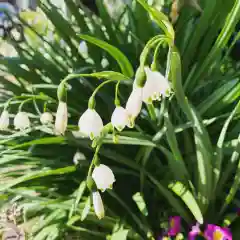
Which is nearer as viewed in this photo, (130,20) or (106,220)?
(106,220)

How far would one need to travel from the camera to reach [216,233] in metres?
0.85

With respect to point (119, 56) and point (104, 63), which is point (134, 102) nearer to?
point (119, 56)

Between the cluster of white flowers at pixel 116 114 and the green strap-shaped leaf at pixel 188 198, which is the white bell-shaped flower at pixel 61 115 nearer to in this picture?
the cluster of white flowers at pixel 116 114

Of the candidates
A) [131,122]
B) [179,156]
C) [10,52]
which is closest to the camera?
[131,122]

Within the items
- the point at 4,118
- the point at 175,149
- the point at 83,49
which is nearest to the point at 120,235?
the point at 175,149

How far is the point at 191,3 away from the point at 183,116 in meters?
0.23

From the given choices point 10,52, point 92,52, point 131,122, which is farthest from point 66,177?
point 10,52

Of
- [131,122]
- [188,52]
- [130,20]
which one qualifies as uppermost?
[130,20]

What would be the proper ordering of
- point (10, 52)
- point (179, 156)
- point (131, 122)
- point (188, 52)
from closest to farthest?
1. point (131, 122)
2. point (179, 156)
3. point (188, 52)
4. point (10, 52)

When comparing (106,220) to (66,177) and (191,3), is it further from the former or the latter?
(191,3)

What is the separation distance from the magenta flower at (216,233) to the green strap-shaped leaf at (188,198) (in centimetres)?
4

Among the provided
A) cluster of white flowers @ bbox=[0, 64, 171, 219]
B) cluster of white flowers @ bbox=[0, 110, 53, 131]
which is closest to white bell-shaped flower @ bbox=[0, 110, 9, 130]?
cluster of white flowers @ bbox=[0, 110, 53, 131]

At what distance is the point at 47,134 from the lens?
100 centimetres

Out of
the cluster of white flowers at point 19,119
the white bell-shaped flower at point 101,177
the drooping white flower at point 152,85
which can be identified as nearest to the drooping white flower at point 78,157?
the cluster of white flowers at point 19,119
